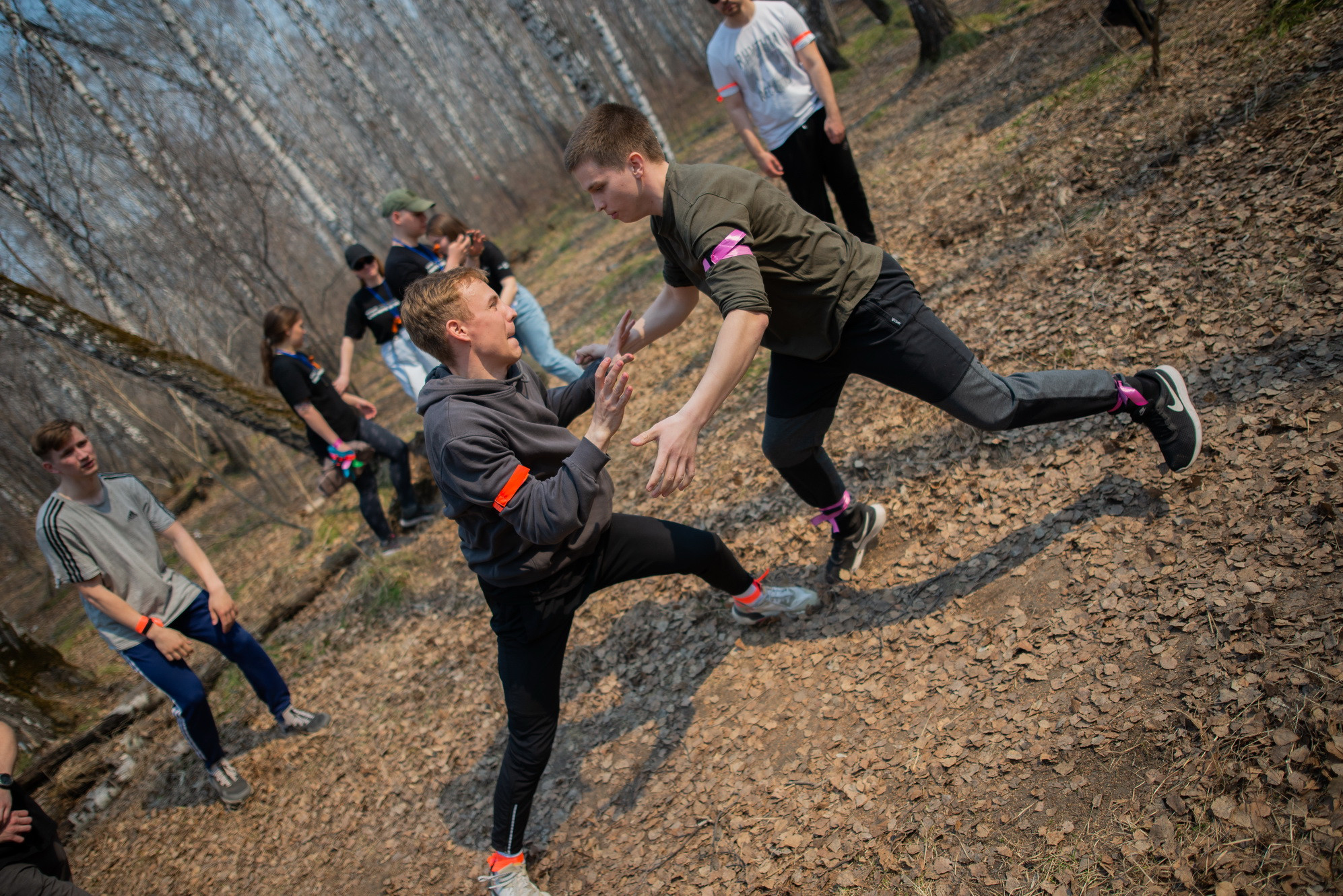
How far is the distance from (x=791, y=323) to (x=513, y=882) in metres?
2.57

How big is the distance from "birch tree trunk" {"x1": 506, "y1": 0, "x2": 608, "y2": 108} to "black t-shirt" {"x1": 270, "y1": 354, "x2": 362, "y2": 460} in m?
6.41

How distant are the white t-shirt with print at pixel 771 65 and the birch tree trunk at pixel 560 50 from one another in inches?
222

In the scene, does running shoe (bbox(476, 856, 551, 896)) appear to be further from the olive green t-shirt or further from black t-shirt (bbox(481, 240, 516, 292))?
black t-shirt (bbox(481, 240, 516, 292))

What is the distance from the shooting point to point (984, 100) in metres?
7.75

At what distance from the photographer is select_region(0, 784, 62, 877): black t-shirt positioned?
287 cm

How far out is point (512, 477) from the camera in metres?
2.25

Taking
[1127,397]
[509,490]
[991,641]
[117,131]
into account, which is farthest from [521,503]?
[117,131]

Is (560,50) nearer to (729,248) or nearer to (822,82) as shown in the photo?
(822,82)

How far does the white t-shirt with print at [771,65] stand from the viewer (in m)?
4.81

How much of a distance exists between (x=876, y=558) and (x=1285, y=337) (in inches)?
85.5

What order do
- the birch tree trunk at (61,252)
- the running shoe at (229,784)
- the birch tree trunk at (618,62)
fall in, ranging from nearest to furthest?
the running shoe at (229,784) → the birch tree trunk at (61,252) → the birch tree trunk at (618,62)

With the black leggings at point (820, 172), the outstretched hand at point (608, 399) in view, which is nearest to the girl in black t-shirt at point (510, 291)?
the black leggings at point (820, 172)

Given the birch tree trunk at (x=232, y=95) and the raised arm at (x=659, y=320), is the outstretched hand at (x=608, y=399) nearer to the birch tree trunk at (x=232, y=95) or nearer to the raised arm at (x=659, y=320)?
the raised arm at (x=659, y=320)

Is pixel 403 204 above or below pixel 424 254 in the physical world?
above
